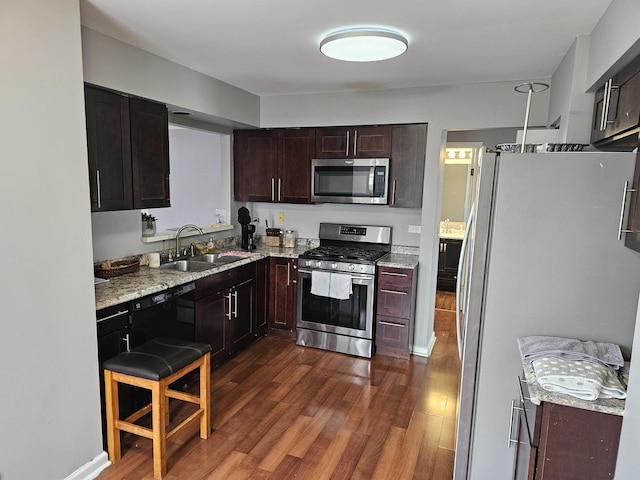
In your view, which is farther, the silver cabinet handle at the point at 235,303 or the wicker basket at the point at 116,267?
the silver cabinet handle at the point at 235,303

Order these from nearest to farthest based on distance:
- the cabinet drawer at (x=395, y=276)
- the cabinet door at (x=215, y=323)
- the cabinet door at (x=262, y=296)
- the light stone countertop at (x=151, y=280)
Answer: the light stone countertop at (x=151, y=280) < the cabinet door at (x=215, y=323) < the cabinet drawer at (x=395, y=276) < the cabinet door at (x=262, y=296)

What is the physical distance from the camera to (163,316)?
284cm

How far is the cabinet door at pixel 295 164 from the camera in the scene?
13.9 feet

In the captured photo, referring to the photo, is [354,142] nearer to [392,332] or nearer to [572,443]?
[392,332]

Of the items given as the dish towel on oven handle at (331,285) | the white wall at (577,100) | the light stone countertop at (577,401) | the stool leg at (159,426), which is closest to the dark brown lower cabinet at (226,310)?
the dish towel on oven handle at (331,285)

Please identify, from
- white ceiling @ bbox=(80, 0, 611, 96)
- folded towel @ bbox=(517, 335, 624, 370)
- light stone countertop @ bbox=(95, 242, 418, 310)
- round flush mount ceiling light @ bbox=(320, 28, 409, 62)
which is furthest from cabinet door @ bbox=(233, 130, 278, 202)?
folded towel @ bbox=(517, 335, 624, 370)

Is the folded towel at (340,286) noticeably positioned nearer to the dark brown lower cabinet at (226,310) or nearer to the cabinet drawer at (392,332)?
the cabinet drawer at (392,332)

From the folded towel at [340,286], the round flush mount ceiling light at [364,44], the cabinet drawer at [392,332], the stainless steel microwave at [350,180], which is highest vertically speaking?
the round flush mount ceiling light at [364,44]

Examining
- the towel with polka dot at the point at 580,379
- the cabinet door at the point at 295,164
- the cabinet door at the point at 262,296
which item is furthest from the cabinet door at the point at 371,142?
the towel with polka dot at the point at 580,379

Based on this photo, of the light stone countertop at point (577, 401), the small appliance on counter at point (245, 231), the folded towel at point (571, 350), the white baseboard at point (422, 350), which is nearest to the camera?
the light stone countertop at point (577, 401)

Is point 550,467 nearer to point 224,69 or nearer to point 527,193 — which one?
point 527,193

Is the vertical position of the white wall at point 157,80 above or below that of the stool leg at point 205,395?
above

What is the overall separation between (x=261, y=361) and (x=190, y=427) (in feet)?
3.65

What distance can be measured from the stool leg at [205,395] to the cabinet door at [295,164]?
217 cm
